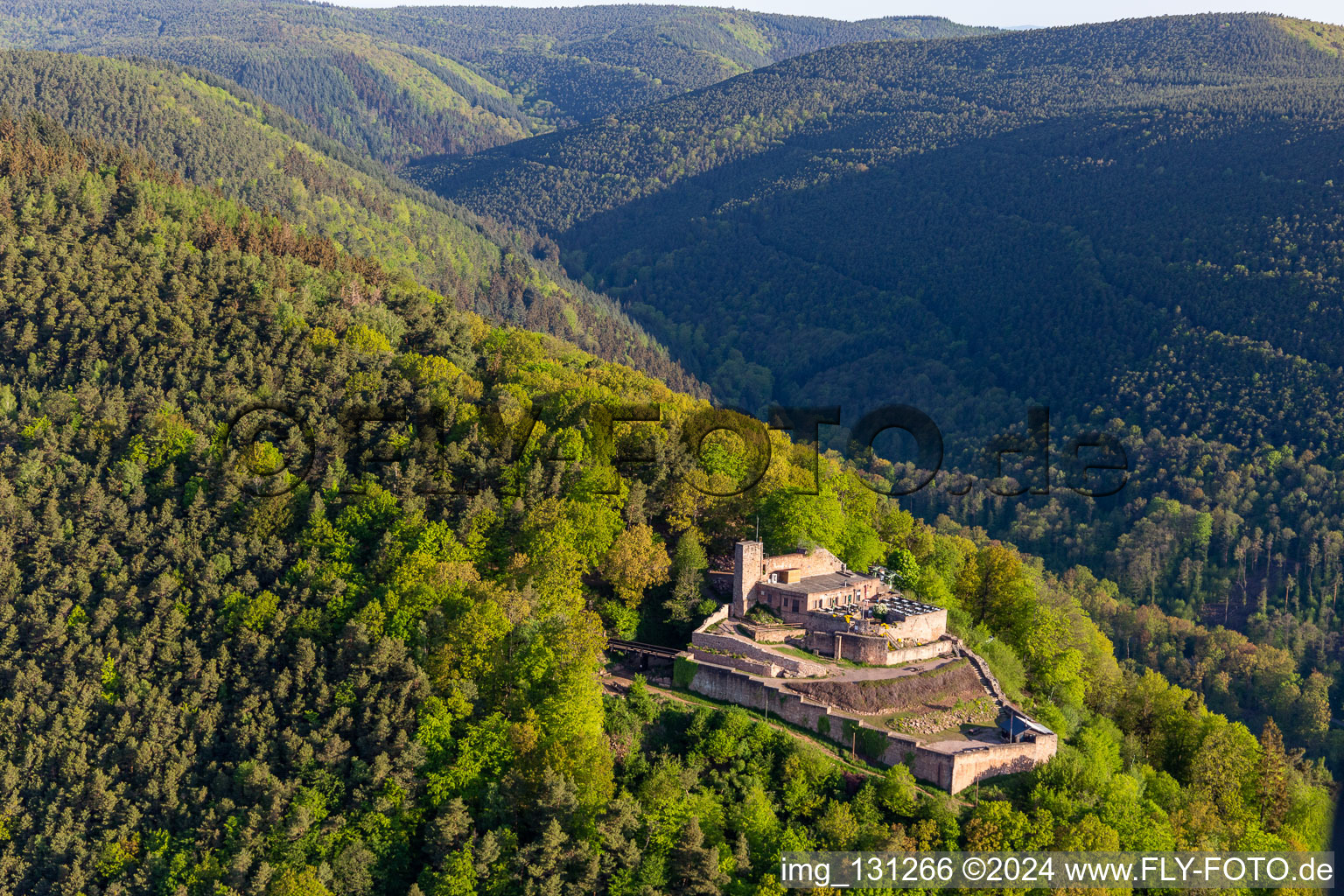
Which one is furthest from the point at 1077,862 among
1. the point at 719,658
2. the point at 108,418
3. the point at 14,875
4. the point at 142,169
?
the point at 142,169

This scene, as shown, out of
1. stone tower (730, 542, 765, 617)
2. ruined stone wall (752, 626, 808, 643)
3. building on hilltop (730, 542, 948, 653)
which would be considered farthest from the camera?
stone tower (730, 542, 765, 617)

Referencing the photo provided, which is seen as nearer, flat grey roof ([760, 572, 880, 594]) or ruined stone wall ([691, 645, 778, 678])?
ruined stone wall ([691, 645, 778, 678])

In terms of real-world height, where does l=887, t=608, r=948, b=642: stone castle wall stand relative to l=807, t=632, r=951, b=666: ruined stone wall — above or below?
above

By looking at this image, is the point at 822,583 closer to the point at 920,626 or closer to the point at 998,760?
the point at 920,626

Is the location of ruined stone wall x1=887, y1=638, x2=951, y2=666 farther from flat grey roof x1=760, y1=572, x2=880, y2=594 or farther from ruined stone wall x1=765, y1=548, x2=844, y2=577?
ruined stone wall x1=765, y1=548, x2=844, y2=577

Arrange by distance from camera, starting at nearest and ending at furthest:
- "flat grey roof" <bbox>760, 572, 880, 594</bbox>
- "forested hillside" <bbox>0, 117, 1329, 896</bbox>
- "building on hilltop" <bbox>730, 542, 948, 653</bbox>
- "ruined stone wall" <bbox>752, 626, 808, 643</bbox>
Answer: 1. "forested hillside" <bbox>0, 117, 1329, 896</bbox>
2. "building on hilltop" <bbox>730, 542, 948, 653</bbox>
3. "ruined stone wall" <bbox>752, 626, 808, 643</bbox>
4. "flat grey roof" <bbox>760, 572, 880, 594</bbox>

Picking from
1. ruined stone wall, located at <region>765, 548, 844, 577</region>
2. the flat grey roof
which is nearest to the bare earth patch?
the flat grey roof

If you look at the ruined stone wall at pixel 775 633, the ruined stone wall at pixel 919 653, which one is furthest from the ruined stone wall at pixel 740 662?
the ruined stone wall at pixel 919 653

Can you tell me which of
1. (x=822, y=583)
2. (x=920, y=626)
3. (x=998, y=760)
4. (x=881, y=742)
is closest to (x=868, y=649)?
(x=920, y=626)
